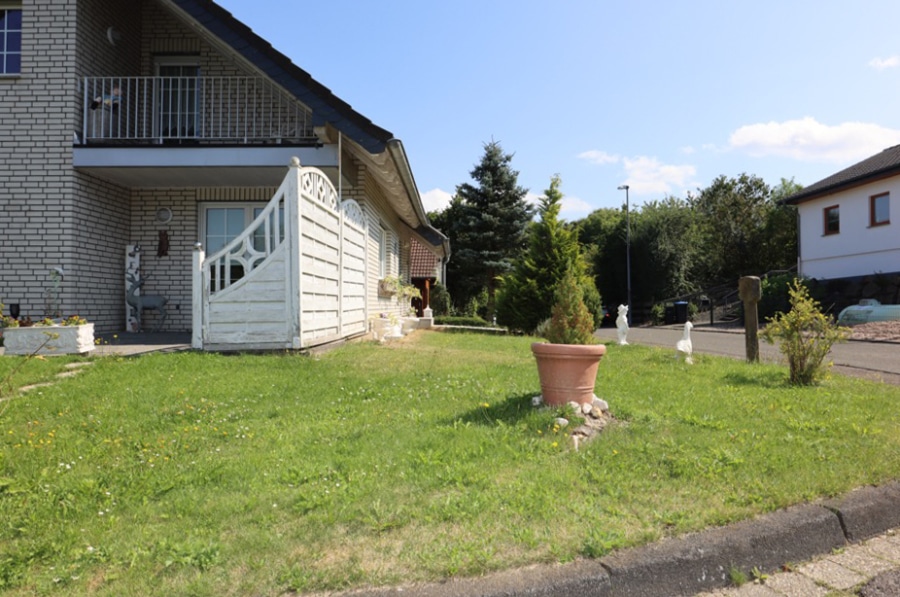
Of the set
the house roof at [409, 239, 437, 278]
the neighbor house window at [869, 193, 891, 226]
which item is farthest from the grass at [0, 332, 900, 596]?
the neighbor house window at [869, 193, 891, 226]

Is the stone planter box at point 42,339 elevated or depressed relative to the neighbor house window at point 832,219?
depressed

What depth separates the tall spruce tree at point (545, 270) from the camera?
14789mm

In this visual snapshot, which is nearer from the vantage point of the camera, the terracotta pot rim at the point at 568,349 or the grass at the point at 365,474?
the grass at the point at 365,474

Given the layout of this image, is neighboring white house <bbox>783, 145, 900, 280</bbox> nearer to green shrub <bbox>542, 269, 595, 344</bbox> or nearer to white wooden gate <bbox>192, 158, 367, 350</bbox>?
green shrub <bbox>542, 269, 595, 344</bbox>

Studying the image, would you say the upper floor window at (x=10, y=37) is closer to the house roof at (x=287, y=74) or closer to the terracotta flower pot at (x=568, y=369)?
the house roof at (x=287, y=74)

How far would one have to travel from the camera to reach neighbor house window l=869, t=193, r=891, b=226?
22.1 m

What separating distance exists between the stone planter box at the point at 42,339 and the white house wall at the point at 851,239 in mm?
25825

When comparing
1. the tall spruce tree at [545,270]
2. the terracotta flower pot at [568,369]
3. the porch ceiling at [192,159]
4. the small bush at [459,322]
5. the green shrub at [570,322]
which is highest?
the porch ceiling at [192,159]

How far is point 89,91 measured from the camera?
10.2 m

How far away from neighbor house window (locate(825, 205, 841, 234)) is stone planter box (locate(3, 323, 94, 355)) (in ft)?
91.3

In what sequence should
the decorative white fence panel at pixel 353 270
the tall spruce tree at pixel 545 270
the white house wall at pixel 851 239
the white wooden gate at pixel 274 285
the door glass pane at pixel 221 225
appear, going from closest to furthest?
the white wooden gate at pixel 274 285 → the decorative white fence panel at pixel 353 270 → the door glass pane at pixel 221 225 → the tall spruce tree at pixel 545 270 → the white house wall at pixel 851 239

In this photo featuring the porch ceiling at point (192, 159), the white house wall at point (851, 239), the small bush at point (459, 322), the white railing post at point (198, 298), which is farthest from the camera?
the small bush at point (459, 322)

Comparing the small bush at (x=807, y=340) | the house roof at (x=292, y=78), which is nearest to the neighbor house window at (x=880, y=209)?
the small bush at (x=807, y=340)

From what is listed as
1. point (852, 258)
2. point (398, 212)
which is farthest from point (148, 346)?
point (852, 258)
